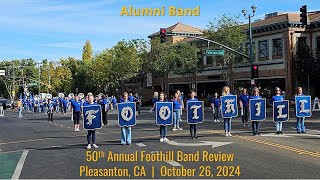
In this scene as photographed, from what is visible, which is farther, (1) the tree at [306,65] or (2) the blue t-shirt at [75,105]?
(1) the tree at [306,65]

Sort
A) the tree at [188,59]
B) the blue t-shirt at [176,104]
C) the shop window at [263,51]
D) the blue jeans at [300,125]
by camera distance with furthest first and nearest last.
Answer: the tree at [188,59], the shop window at [263,51], the blue t-shirt at [176,104], the blue jeans at [300,125]

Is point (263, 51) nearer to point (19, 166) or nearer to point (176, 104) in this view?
point (176, 104)

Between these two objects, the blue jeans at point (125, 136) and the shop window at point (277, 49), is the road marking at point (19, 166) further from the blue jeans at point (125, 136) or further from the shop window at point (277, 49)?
the shop window at point (277, 49)

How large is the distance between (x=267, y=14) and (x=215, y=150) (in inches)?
1865

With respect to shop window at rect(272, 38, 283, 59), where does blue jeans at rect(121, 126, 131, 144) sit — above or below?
below

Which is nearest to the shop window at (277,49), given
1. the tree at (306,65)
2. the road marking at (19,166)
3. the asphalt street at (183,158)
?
the tree at (306,65)

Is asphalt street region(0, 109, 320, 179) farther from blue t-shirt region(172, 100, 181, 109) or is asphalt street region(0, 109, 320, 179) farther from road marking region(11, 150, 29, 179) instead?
blue t-shirt region(172, 100, 181, 109)

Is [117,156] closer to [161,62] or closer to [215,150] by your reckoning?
[215,150]

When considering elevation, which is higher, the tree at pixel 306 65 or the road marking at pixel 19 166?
the tree at pixel 306 65

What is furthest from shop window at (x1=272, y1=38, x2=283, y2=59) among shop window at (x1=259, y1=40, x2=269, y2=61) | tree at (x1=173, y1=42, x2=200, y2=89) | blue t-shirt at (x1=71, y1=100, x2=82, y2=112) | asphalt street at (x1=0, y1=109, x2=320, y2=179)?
asphalt street at (x1=0, y1=109, x2=320, y2=179)

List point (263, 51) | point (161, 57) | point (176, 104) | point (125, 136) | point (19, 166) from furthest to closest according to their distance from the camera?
point (161, 57), point (263, 51), point (176, 104), point (125, 136), point (19, 166)

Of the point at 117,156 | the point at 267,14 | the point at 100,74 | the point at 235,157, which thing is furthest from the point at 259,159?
the point at 100,74

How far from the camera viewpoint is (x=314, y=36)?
43.4 m

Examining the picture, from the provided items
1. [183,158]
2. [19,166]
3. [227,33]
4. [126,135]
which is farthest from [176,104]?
[227,33]
